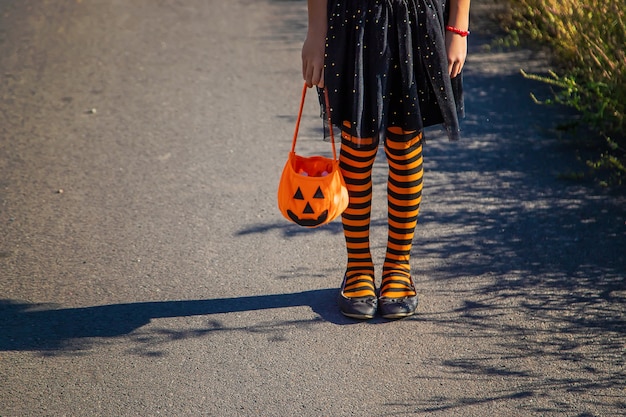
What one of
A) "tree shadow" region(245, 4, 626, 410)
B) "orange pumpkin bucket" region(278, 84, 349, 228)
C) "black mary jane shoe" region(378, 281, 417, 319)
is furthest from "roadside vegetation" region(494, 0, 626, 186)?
"orange pumpkin bucket" region(278, 84, 349, 228)

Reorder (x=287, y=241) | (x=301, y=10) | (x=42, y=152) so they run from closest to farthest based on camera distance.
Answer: (x=287, y=241)
(x=42, y=152)
(x=301, y=10)

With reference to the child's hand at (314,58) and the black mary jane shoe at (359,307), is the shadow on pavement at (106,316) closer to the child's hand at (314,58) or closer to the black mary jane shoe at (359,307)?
the black mary jane shoe at (359,307)

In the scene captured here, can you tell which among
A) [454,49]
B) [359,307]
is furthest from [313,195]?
[454,49]

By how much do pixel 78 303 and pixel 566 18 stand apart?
3.42 m

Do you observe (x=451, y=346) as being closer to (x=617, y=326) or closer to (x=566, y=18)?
(x=617, y=326)

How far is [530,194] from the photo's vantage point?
437 cm

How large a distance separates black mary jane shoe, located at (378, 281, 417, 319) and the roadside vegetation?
1.50m

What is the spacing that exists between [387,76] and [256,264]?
3.86ft

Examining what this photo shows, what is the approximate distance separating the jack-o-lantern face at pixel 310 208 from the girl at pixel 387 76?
10.9 inches

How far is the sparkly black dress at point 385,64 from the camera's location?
3.03m

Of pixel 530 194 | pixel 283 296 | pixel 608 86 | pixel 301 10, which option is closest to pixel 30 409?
pixel 283 296

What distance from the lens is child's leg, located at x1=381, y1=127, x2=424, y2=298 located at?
327 cm

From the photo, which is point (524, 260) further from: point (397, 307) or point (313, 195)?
point (313, 195)

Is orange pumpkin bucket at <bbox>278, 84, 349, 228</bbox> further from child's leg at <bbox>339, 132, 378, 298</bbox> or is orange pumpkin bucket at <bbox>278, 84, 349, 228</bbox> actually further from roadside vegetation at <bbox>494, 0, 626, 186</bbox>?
roadside vegetation at <bbox>494, 0, 626, 186</bbox>
